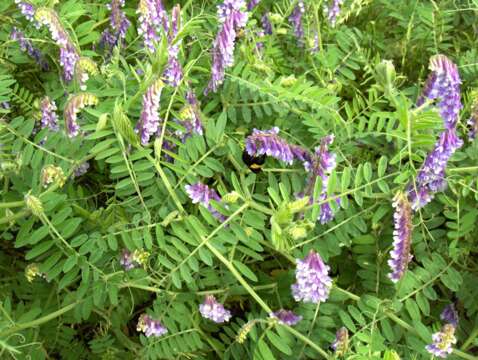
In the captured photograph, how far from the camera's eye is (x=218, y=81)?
1.80 metres

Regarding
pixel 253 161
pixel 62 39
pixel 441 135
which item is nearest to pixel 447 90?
pixel 441 135

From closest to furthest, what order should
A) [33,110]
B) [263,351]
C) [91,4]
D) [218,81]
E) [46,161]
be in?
[263,351] → [46,161] → [218,81] → [33,110] → [91,4]

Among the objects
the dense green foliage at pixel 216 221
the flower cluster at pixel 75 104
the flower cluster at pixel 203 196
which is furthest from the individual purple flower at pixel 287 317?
the flower cluster at pixel 75 104

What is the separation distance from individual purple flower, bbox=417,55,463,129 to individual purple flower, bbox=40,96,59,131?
1030 mm

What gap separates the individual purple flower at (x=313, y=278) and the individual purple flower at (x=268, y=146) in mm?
284

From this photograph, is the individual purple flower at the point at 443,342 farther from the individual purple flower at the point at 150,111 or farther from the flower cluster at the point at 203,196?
the individual purple flower at the point at 150,111

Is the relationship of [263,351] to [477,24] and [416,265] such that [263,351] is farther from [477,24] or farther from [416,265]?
[477,24]

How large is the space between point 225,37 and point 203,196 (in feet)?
1.43

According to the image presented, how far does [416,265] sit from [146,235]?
0.74 meters

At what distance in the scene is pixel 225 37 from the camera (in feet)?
5.63

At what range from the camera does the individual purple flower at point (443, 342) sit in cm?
150

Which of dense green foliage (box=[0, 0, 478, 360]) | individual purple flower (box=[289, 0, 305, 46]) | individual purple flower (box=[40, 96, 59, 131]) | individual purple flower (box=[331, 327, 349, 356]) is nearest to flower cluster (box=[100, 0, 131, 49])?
→ dense green foliage (box=[0, 0, 478, 360])

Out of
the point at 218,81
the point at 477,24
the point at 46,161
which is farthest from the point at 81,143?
the point at 477,24

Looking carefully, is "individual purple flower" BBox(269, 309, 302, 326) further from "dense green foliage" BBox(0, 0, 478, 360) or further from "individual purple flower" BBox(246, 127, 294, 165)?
"individual purple flower" BBox(246, 127, 294, 165)
